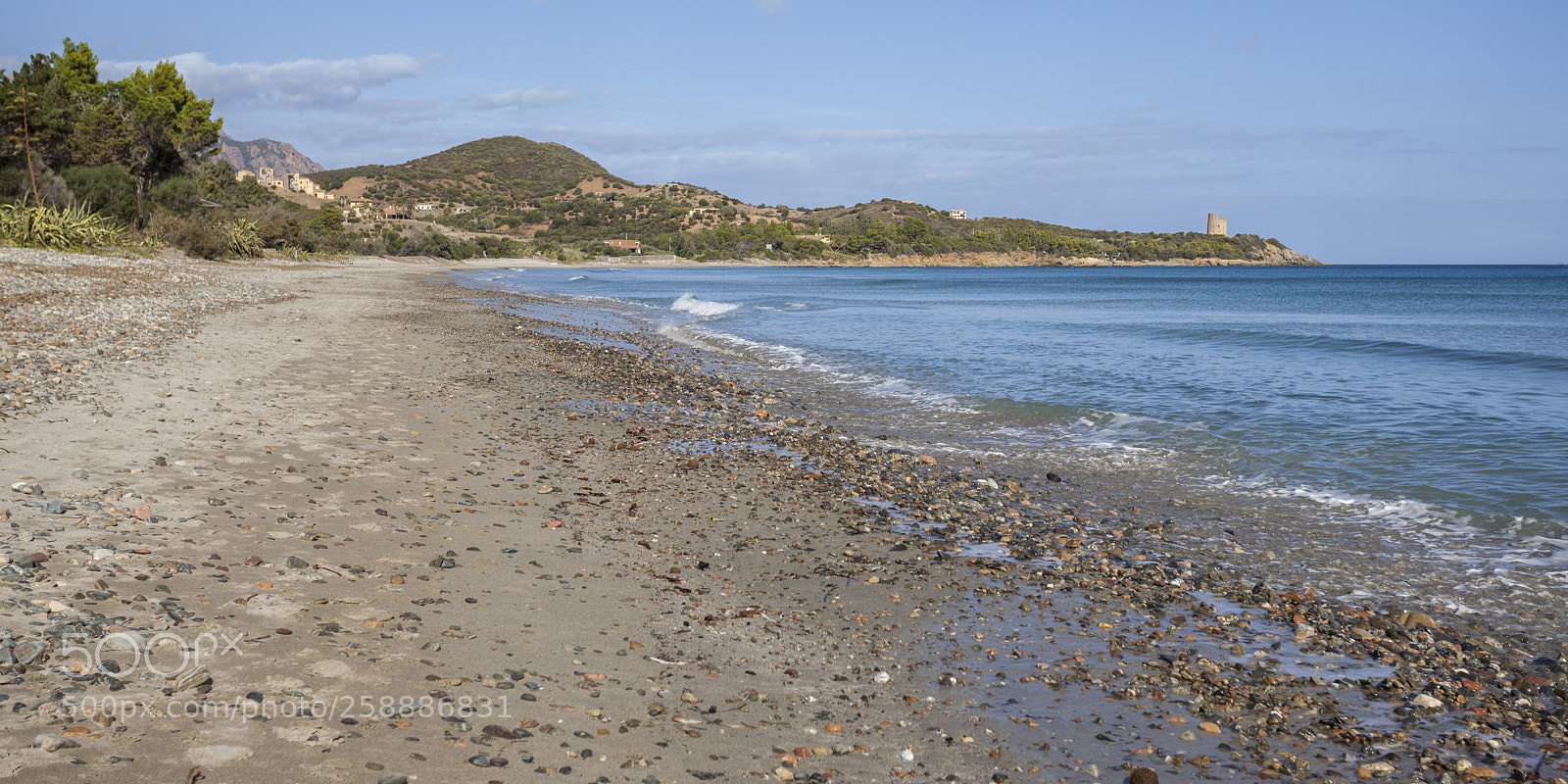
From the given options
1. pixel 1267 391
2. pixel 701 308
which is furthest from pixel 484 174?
pixel 1267 391

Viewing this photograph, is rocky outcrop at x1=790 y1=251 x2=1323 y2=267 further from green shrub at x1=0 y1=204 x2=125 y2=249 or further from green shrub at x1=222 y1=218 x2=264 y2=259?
green shrub at x1=0 y1=204 x2=125 y2=249

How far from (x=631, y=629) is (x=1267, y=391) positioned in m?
14.5

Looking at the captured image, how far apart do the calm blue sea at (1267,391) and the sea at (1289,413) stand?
5 cm

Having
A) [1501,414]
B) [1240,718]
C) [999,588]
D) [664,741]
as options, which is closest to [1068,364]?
[1501,414]

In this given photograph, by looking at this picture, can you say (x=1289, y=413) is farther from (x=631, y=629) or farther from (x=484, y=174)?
(x=484, y=174)

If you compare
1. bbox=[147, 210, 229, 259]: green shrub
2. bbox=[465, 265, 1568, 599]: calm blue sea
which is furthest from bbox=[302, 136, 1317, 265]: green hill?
bbox=[465, 265, 1568, 599]: calm blue sea

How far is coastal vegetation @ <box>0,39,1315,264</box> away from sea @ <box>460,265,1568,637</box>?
2370 cm

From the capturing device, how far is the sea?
23.8ft

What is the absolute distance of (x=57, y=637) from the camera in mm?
3740

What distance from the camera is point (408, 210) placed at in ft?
424

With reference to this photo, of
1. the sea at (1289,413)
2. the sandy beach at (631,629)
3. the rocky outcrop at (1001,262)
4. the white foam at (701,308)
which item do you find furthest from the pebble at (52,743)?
the rocky outcrop at (1001,262)

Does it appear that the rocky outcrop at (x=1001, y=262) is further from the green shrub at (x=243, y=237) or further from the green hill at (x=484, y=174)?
the green shrub at (x=243, y=237)

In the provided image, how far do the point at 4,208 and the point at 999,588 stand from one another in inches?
1481

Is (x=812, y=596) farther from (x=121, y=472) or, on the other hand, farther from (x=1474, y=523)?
(x=1474, y=523)
